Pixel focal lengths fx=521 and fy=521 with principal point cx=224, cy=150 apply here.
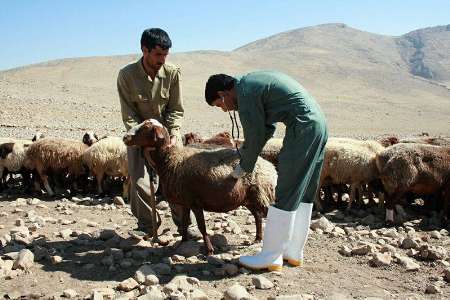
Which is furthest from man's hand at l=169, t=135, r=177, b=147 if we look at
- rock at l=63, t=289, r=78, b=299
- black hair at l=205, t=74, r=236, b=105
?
rock at l=63, t=289, r=78, b=299

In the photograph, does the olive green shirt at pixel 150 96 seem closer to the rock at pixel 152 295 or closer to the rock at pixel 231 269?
the rock at pixel 231 269

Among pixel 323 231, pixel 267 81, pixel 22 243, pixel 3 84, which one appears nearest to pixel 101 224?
pixel 22 243

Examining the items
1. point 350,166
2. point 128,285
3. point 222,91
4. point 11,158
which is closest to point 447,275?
point 222,91

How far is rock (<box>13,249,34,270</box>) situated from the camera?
535 cm

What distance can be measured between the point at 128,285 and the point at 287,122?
6.99 feet

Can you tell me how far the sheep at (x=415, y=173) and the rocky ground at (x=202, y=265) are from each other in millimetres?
1017

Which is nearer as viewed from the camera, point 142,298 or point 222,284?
point 142,298

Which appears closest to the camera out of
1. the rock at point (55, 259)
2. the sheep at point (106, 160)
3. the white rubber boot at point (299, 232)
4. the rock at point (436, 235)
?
the white rubber boot at point (299, 232)

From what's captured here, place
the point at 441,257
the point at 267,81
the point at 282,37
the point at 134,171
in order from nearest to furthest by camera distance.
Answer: the point at 267,81, the point at 441,257, the point at 134,171, the point at 282,37

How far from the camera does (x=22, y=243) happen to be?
6355 mm

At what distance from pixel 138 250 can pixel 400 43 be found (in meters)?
133

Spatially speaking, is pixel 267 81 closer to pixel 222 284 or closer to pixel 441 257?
pixel 222 284

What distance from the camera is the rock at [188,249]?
583 centimetres

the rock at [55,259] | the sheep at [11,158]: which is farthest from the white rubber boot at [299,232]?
the sheep at [11,158]
